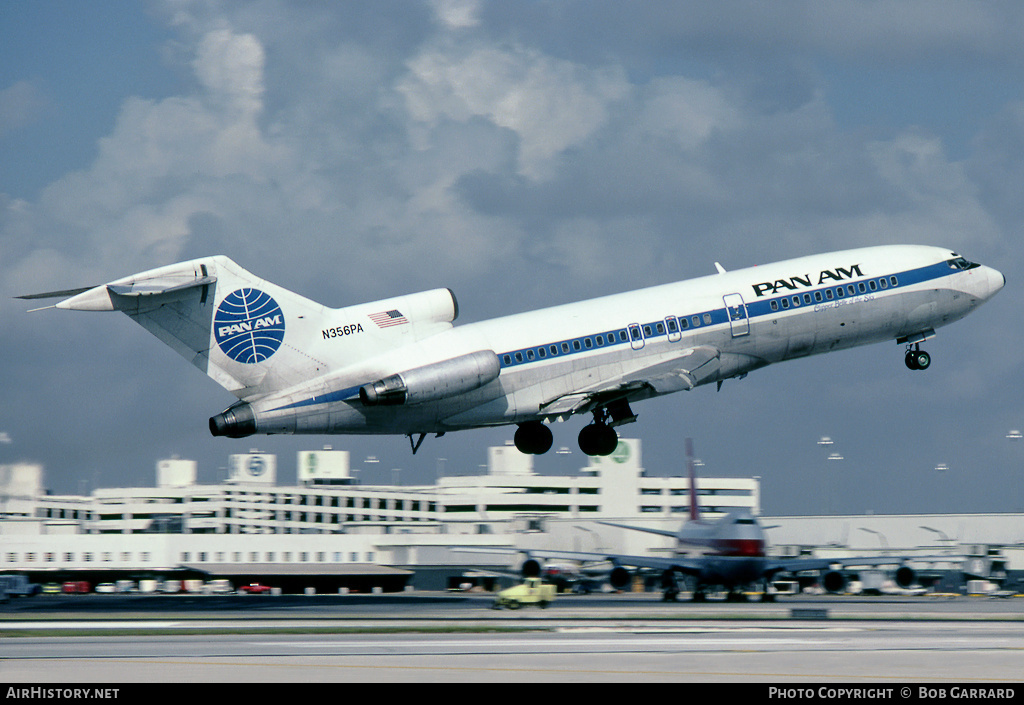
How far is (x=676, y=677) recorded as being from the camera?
24781 mm

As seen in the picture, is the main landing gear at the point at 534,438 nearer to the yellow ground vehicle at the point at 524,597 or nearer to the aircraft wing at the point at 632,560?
the yellow ground vehicle at the point at 524,597

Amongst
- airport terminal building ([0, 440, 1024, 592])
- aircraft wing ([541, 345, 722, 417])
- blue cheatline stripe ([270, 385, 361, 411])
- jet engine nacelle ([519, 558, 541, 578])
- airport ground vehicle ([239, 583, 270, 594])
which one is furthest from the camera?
airport terminal building ([0, 440, 1024, 592])

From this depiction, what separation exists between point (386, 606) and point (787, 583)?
32159 millimetres

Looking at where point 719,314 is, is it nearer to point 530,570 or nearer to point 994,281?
point 994,281

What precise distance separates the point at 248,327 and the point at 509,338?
8.03m

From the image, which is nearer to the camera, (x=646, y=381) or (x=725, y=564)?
(x=646, y=381)

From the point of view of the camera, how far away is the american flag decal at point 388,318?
3909 cm

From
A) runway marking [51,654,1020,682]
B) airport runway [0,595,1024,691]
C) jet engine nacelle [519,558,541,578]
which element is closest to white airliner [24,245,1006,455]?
airport runway [0,595,1024,691]

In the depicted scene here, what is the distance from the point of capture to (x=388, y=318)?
1545 inches

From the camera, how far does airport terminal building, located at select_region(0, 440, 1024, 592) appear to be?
92750mm

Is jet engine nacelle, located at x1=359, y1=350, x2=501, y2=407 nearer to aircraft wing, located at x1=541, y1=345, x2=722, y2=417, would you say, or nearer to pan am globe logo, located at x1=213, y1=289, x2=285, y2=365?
aircraft wing, located at x1=541, y1=345, x2=722, y2=417

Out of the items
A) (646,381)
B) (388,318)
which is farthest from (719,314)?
(388,318)

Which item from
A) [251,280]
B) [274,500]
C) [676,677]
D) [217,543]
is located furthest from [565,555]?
[274,500]

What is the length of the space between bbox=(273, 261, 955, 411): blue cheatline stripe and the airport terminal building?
11724 mm
